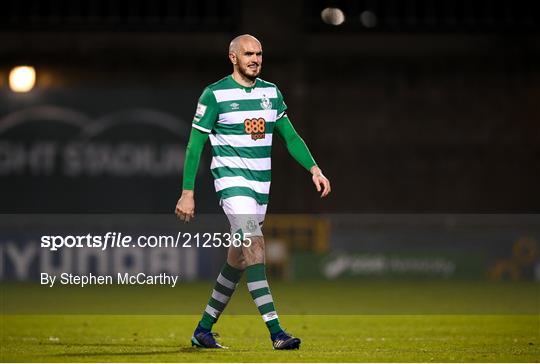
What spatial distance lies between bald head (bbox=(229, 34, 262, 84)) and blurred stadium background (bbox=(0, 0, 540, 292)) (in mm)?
11028

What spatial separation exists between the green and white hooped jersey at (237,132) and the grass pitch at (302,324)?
3.81 feet

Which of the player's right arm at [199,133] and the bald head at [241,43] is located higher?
the bald head at [241,43]

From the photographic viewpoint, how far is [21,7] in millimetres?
23500

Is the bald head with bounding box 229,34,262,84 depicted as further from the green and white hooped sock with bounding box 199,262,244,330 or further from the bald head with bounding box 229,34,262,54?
the green and white hooped sock with bounding box 199,262,244,330

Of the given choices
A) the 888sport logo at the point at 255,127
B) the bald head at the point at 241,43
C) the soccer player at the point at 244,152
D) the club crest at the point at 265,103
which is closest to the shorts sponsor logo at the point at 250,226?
the soccer player at the point at 244,152

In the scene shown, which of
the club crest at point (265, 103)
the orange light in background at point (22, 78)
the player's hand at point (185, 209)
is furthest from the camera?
the orange light in background at point (22, 78)

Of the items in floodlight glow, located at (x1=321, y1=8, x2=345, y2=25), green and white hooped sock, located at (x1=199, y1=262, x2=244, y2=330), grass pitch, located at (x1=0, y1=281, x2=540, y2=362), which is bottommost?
grass pitch, located at (x1=0, y1=281, x2=540, y2=362)

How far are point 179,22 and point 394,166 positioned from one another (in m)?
4.81

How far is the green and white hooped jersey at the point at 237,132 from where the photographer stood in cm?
898

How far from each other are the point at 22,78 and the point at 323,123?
5.48 m

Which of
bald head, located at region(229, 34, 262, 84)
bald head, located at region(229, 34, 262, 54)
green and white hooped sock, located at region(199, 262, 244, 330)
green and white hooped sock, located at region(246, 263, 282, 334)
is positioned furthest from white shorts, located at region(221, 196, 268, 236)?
bald head, located at region(229, 34, 262, 54)

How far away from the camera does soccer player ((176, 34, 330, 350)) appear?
893 cm

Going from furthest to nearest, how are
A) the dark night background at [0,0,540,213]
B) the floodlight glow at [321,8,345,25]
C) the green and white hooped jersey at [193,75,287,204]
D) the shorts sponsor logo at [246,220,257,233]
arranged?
the floodlight glow at [321,8,345,25] < the dark night background at [0,0,540,213] < the green and white hooped jersey at [193,75,287,204] < the shorts sponsor logo at [246,220,257,233]

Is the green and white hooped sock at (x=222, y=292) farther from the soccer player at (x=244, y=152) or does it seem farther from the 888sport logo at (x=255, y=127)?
the 888sport logo at (x=255, y=127)
